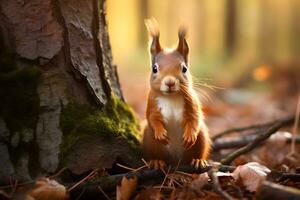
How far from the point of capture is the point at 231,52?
15.0 m

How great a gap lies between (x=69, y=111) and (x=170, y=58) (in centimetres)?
61

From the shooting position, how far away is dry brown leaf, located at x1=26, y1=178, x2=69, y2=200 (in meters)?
2.55

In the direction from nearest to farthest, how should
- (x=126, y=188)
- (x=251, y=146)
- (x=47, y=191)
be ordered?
(x=47, y=191), (x=126, y=188), (x=251, y=146)

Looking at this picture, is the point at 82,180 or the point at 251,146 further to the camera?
the point at 251,146

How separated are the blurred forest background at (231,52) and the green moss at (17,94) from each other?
2.12ft

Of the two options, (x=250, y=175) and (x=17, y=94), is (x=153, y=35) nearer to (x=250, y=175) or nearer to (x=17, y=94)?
(x=17, y=94)

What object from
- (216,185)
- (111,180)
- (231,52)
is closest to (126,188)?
(111,180)

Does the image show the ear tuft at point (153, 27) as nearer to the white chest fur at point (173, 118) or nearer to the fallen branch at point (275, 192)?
the white chest fur at point (173, 118)

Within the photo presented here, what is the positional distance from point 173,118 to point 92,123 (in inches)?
17.3

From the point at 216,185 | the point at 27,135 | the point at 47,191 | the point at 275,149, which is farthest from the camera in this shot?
the point at 275,149

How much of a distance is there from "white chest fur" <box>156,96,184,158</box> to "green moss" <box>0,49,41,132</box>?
2.18ft

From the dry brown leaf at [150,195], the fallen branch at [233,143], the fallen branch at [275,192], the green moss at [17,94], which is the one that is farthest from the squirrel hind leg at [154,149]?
the fallen branch at [233,143]

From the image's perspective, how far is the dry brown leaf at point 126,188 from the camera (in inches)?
104

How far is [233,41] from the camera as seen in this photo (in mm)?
15062
